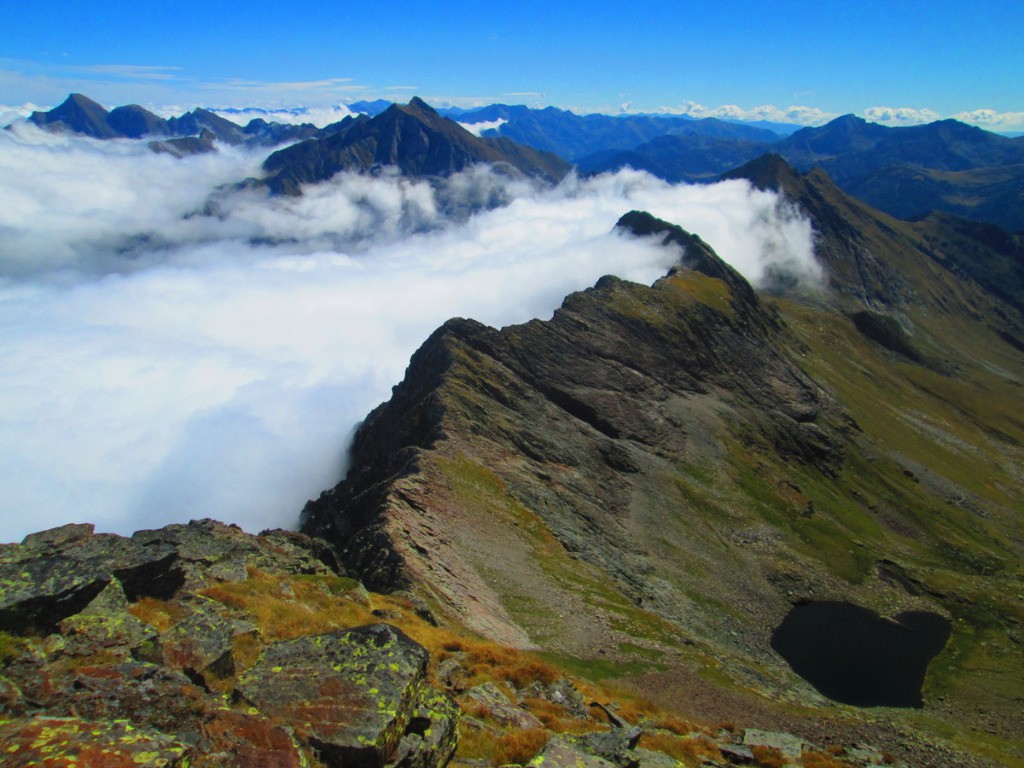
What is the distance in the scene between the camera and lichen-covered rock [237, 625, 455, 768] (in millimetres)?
16641

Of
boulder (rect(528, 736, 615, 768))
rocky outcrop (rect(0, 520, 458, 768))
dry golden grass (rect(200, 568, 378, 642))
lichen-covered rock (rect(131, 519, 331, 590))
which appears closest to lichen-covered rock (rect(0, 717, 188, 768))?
rocky outcrop (rect(0, 520, 458, 768))

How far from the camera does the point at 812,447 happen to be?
148 m

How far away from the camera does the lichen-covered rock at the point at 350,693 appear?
54.6 feet

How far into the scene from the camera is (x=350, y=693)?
18297mm

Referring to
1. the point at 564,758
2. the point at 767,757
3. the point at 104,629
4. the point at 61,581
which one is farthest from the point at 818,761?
the point at 61,581

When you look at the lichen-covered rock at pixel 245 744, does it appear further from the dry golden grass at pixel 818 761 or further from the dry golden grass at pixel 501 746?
the dry golden grass at pixel 818 761

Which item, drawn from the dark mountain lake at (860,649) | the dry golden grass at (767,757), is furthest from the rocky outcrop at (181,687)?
the dark mountain lake at (860,649)

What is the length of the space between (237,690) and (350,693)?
11.2 ft

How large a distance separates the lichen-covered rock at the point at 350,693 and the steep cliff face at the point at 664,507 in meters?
33.7

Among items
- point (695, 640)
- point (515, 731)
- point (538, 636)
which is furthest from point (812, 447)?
point (515, 731)

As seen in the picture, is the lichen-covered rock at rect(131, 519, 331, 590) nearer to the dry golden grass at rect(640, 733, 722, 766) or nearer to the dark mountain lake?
the dry golden grass at rect(640, 733, 722, 766)

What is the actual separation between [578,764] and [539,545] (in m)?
58.6

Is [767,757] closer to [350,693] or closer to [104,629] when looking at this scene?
[350,693]

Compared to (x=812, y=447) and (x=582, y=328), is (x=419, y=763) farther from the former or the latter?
(x=812, y=447)
